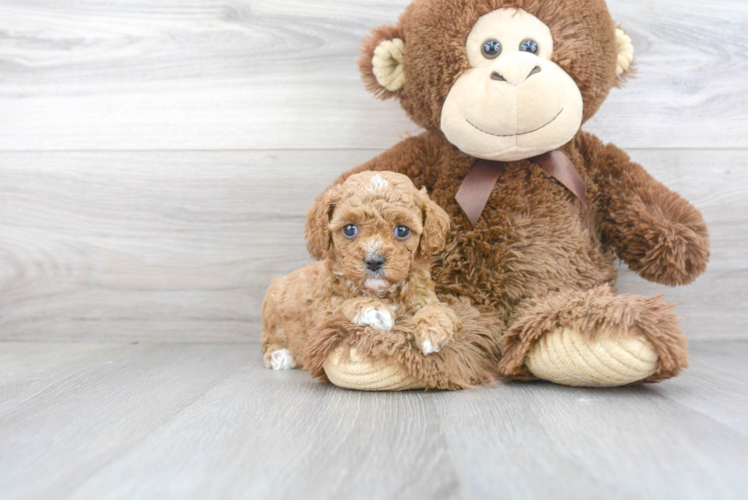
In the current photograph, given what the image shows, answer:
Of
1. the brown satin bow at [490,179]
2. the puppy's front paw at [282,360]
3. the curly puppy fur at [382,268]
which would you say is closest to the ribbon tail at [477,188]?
the brown satin bow at [490,179]

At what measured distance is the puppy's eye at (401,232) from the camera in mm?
1023

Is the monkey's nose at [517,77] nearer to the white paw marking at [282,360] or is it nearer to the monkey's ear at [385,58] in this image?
the monkey's ear at [385,58]

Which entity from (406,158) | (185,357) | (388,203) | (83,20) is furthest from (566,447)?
(83,20)

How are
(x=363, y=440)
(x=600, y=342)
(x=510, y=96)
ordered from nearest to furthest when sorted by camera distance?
1. (x=363, y=440)
2. (x=600, y=342)
3. (x=510, y=96)

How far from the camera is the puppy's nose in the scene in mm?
984

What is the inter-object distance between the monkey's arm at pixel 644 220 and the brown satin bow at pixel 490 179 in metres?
0.08

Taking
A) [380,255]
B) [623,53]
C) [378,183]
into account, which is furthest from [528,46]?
[380,255]

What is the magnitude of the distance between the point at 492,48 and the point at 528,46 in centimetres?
7

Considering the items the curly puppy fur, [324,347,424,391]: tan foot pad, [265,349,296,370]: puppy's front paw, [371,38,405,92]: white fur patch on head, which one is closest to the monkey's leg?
the curly puppy fur

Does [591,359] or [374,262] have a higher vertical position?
[374,262]

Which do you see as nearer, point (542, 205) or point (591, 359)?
point (591, 359)

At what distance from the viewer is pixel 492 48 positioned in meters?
1.16

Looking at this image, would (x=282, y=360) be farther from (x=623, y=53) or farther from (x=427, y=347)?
(x=623, y=53)

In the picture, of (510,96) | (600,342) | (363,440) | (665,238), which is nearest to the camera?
(363,440)
